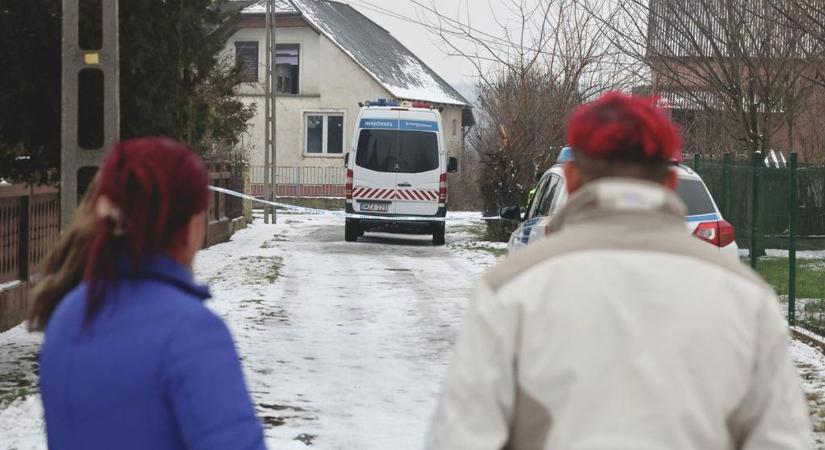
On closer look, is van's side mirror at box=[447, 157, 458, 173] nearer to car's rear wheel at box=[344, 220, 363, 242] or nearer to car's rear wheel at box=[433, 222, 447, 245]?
car's rear wheel at box=[433, 222, 447, 245]

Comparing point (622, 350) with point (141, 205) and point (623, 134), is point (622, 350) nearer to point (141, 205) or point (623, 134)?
point (623, 134)

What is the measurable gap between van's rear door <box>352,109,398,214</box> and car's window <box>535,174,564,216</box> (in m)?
11.9

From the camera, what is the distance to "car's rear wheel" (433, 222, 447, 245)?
24.5 m

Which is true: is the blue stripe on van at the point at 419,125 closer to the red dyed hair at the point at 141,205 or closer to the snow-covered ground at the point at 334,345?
the snow-covered ground at the point at 334,345

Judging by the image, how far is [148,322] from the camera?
2586 mm

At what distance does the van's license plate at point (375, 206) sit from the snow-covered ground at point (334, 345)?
94.4 inches

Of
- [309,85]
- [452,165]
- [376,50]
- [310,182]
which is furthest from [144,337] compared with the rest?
[376,50]

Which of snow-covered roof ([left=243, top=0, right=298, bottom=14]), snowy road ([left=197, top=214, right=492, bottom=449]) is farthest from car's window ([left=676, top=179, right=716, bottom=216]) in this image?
snow-covered roof ([left=243, top=0, right=298, bottom=14])

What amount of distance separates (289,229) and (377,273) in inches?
466

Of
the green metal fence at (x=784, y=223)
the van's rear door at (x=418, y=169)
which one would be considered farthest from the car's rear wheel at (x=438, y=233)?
the green metal fence at (x=784, y=223)

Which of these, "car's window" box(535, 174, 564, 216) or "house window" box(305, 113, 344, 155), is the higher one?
"house window" box(305, 113, 344, 155)

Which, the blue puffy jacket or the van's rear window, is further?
the van's rear window

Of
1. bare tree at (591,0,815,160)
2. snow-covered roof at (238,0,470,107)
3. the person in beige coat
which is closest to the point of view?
the person in beige coat

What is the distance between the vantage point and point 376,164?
24.3 meters
